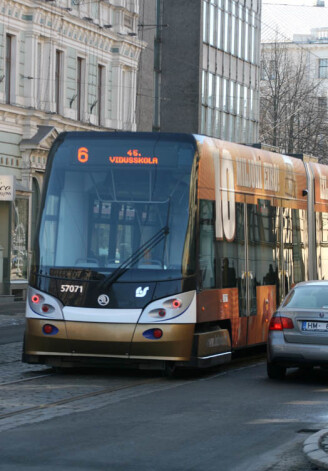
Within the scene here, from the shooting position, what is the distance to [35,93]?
39.3 m

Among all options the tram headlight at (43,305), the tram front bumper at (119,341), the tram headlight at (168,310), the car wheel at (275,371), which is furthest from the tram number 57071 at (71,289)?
the car wheel at (275,371)

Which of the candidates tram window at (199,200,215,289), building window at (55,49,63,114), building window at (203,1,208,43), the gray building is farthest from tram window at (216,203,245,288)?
building window at (203,1,208,43)

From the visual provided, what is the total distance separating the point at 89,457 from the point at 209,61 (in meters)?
47.8

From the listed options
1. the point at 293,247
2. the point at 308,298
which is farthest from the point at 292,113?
the point at 308,298

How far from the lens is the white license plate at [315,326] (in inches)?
601

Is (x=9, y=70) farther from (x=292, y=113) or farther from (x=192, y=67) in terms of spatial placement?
(x=292, y=113)

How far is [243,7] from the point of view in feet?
200

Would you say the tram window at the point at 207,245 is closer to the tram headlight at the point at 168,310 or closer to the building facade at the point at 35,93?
the tram headlight at the point at 168,310

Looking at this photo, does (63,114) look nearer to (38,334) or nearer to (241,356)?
(241,356)

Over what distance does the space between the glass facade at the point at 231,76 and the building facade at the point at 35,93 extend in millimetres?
12331

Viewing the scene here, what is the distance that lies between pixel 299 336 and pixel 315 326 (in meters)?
0.25

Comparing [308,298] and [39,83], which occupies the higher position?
[39,83]

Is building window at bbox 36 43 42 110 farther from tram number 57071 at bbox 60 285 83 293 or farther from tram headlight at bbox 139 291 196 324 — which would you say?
tram headlight at bbox 139 291 196 324

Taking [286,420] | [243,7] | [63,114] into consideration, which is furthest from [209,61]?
[286,420]
